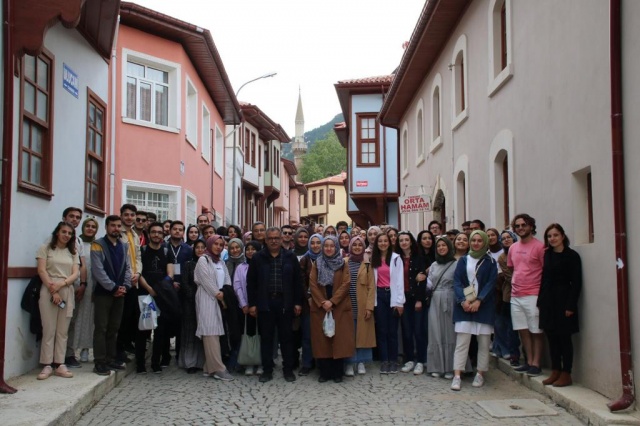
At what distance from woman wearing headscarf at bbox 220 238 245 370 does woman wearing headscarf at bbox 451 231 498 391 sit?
285 cm

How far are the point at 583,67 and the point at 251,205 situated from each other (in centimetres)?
3142

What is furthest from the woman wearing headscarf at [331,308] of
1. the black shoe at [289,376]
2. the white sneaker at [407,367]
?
the white sneaker at [407,367]

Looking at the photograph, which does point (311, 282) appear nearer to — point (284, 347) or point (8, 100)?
point (284, 347)

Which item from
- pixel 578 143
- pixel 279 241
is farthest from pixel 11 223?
pixel 578 143

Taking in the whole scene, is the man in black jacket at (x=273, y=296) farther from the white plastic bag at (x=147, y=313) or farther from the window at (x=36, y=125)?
the window at (x=36, y=125)

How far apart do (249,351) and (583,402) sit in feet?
14.0

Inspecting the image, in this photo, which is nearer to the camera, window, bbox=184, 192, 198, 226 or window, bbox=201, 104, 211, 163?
window, bbox=184, 192, 198, 226

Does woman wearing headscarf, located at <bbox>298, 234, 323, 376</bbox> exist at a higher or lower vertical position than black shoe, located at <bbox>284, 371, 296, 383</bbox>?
higher

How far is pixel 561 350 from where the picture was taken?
767 centimetres

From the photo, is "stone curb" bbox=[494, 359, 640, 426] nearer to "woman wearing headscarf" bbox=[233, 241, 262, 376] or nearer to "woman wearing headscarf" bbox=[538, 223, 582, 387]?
"woman wearing headscarf" bbox=[538, 223, 582, 387]

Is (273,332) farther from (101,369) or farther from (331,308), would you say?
(101,369)

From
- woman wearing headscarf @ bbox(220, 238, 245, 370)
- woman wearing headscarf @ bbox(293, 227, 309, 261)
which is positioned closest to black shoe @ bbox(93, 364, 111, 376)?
woman wearing headscarf @ bbox(220, 238, 245, 370)

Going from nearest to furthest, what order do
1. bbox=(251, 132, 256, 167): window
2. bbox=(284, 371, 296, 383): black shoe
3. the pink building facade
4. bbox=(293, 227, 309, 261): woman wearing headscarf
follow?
bbox=(284, 371, 296, 383): black shoe
bbox=(293, 227, 309, 261): woman wearing headscarf
the pink building facade
bbox=(251, 132, 256, 167): window

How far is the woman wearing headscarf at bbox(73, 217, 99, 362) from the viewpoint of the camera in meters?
8.59
